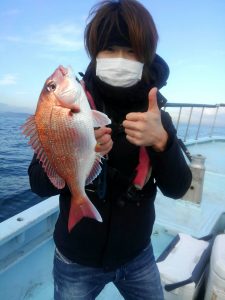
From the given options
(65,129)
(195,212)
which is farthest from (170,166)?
(195,212)

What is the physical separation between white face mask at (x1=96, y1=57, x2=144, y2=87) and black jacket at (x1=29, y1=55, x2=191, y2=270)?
0.37 ft

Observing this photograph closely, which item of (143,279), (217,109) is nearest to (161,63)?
(143,279)

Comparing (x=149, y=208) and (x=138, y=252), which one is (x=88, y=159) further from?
(x=138, y=252)

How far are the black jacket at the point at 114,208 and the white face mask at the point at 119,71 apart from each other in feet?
0.37

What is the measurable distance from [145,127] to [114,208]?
552mm

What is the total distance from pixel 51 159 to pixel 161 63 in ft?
3.02

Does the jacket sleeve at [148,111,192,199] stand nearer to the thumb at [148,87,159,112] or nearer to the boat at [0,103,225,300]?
the thumb at [148,87,159,112]

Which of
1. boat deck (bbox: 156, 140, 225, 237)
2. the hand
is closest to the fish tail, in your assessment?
the hand

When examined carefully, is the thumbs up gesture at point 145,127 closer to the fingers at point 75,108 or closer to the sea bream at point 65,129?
the sea bream at point 65,129

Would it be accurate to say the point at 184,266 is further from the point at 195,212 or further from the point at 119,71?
the point at 119,71

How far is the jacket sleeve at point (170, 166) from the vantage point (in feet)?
4.68

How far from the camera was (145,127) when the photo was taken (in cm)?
129

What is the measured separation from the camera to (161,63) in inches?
67.5

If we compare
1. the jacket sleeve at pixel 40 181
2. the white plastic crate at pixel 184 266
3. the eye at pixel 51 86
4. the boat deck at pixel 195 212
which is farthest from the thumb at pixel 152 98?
the boat deck at pixel 195 212
